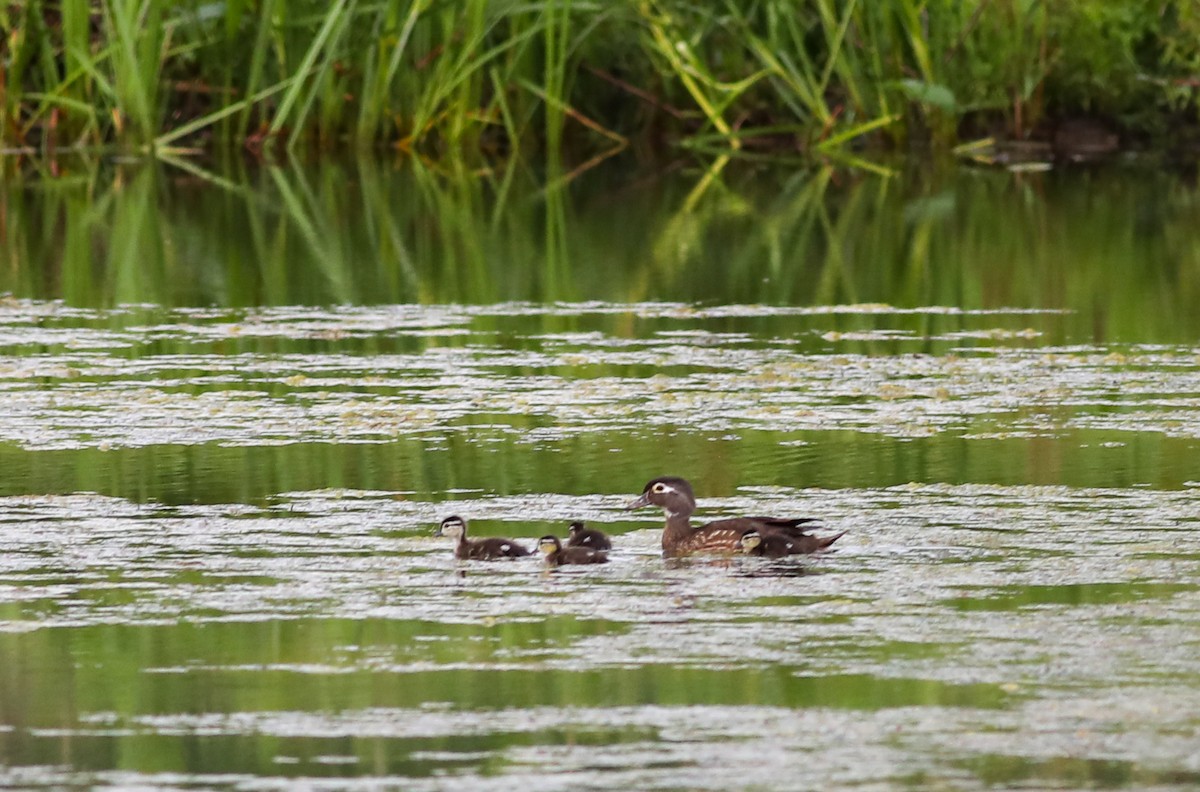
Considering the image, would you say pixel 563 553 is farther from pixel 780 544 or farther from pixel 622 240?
pixel 622 240

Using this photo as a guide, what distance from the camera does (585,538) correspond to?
691cm

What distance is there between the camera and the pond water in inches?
203

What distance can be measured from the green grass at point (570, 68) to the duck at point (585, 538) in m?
14.3

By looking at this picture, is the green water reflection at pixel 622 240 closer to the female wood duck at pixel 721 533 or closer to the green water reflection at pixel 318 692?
the female wood duck at pixel 721 533

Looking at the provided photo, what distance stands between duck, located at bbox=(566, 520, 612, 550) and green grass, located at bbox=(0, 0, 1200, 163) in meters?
14.3

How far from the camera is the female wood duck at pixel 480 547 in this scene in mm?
6875

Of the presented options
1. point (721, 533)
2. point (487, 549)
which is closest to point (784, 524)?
point (721, 533)

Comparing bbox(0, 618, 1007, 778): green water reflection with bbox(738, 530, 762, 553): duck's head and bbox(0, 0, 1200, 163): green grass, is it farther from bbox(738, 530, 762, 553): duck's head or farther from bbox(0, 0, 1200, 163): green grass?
bbox(0, 0, 1200, 163): green grass

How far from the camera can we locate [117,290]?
46.0ft

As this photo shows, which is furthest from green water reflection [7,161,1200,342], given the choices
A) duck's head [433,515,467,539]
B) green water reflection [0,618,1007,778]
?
green water reflection [0,618,1007,778]

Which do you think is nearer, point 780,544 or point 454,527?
point 780,544

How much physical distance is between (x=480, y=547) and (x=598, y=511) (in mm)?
896

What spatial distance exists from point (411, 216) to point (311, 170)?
15.0 ft

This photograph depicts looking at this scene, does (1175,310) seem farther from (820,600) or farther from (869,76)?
(869,76)
